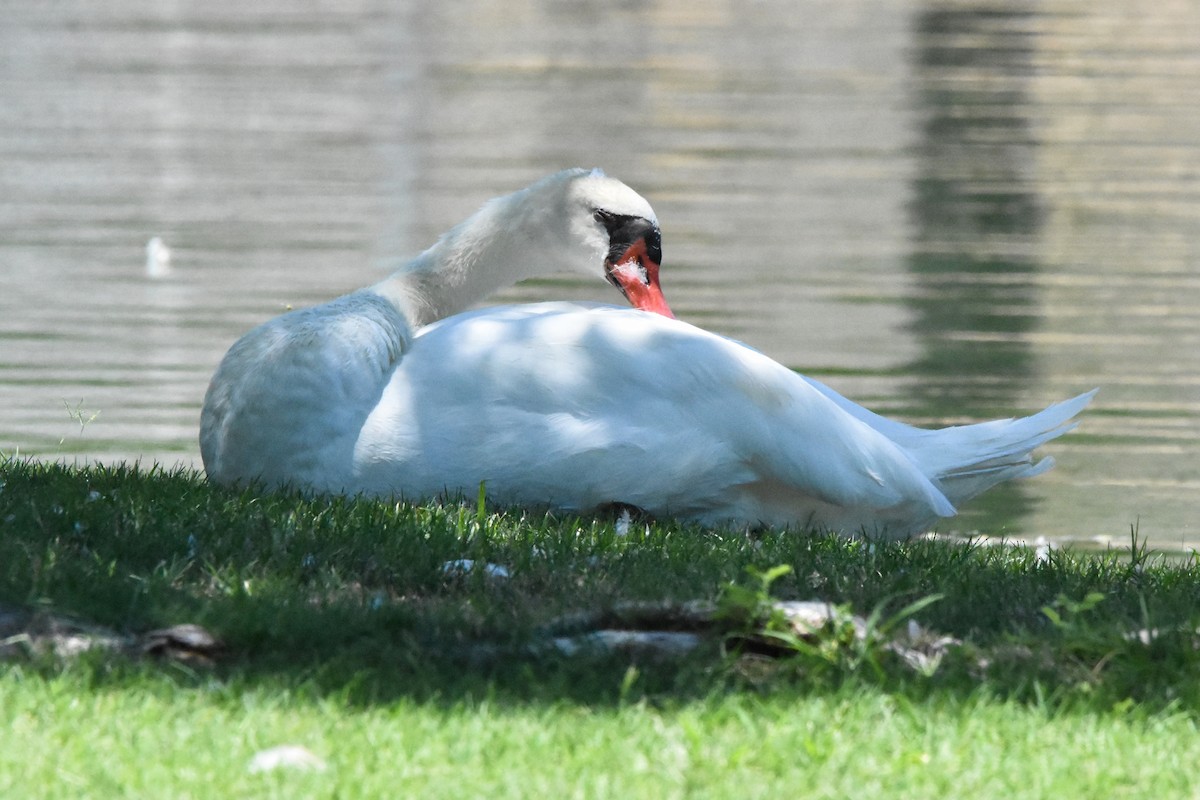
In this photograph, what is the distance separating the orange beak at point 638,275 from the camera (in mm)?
7887

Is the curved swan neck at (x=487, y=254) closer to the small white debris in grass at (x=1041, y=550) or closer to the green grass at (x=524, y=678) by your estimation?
the small white debris in grass at (x=1041, y=550)

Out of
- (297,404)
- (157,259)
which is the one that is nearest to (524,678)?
(297,404)

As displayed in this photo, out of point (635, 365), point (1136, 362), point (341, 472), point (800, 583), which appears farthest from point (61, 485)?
point (1136, 362)

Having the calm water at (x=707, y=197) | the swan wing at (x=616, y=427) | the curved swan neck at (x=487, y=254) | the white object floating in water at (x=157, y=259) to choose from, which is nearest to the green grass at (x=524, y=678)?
the swan wing at (x=616, y=427)

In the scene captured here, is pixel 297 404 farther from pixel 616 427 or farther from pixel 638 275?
pixel 638 275

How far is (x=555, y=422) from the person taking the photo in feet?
21.7

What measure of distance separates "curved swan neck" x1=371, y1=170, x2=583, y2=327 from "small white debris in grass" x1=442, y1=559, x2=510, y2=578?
2807 millimetres

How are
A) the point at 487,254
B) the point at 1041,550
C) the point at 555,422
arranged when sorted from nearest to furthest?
1. the point at 555,422
2. the point at 1041,550
3. the point at 487,254

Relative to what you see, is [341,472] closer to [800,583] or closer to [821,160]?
[800,583]

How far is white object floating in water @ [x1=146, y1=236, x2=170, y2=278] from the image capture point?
14.9m

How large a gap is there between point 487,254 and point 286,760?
4.45 metres

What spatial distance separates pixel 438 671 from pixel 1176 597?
7.21 ft

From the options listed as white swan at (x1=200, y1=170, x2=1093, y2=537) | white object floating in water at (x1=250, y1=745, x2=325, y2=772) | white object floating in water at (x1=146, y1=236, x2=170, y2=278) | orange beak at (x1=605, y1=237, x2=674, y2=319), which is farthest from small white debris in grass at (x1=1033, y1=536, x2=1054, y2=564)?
white object floating in water at (x1=146, y1=236, x2=170, y2=278)

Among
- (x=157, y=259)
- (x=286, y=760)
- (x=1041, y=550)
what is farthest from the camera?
(x=157, y=259)
